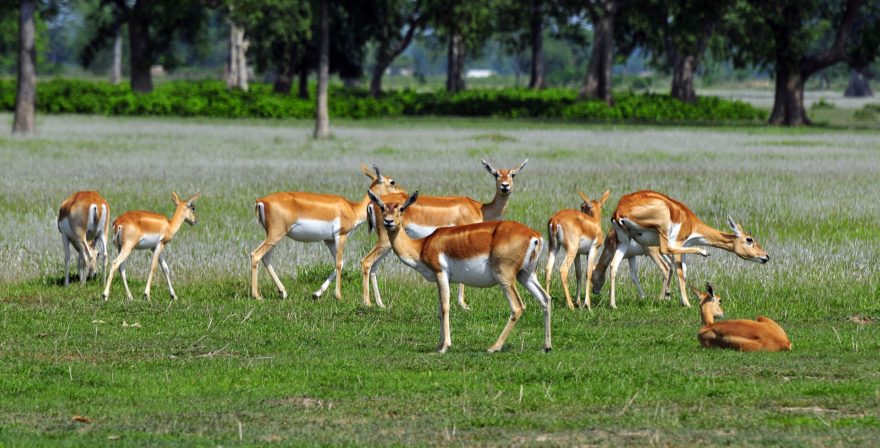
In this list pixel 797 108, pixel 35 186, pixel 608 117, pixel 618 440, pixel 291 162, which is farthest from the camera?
pixel 608 117

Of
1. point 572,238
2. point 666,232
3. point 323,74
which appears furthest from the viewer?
point 323,74

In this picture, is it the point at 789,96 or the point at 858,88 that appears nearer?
the point at 789,96

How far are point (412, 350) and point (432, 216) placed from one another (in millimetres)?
3787

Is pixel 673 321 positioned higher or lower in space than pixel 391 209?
lower

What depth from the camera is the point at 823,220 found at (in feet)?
80.8

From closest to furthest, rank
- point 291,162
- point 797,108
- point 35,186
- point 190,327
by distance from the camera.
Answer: point 190,327
point 35,186
point 291,162
point 797,108

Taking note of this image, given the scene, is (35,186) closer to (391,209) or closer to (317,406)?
(391,209)

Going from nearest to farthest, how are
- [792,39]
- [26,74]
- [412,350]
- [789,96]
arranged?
[412,350]
[26,74]
[792,39]
[789,96]

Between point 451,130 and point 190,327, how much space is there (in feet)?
150

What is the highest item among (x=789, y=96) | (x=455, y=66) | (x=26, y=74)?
(x=455, y=66)

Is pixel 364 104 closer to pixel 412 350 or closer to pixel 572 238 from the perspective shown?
pixel 572 238

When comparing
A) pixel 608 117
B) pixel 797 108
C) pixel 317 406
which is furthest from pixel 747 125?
pixel 317 406

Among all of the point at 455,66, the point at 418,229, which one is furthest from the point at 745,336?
the point at 455,66

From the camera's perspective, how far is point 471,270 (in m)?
12.3
